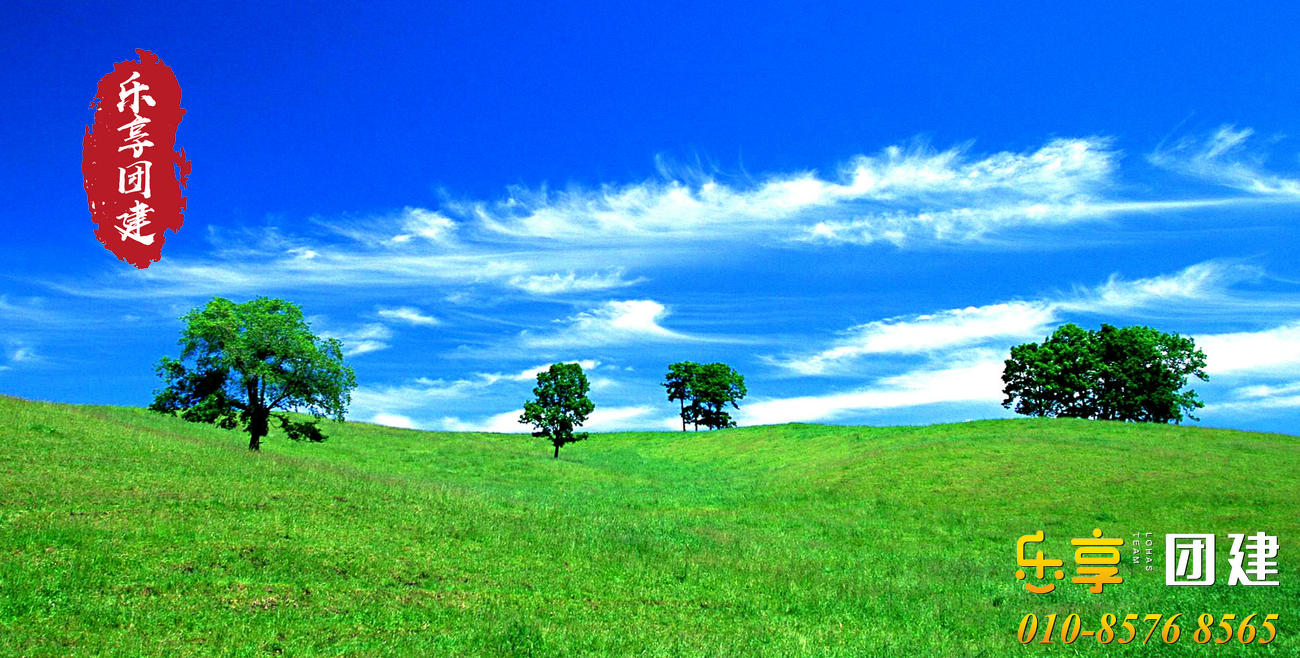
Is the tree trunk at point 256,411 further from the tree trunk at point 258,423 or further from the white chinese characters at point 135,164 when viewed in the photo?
the white chinese characters at point 135,164

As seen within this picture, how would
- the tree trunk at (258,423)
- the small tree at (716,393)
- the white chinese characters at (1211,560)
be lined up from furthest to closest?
the small tree at (716,393) → the tree trunk at (258,423) → the white chinese characters at (1211,560)

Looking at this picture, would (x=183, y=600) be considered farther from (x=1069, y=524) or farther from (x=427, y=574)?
(x=1069, y=524)

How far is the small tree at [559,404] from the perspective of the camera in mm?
78812

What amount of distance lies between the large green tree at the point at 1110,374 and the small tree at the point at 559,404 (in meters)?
56.0

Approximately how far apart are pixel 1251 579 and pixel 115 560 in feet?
98.5

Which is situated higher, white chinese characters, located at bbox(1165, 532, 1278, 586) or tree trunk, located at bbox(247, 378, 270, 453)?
tree trunk, located at bbox(247, 378, 270, 453)

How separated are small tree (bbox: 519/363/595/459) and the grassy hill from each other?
34.3m

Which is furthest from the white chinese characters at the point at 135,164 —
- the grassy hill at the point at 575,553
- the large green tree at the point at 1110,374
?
the large green tree at the point at 1110,374

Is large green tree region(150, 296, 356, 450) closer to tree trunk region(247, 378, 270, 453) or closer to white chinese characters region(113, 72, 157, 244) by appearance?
tree trunk region(247, 378, 270, 453)

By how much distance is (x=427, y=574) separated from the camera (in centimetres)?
1841

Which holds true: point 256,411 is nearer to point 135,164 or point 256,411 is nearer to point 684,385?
point 135,164

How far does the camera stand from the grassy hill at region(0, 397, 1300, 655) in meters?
14.2

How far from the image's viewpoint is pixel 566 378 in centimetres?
7975

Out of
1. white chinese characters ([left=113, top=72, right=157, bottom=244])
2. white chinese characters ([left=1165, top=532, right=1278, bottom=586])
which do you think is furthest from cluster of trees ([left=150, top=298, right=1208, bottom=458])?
white chinese characters ([left=1165, top=532, right=1278, bottom=586])
